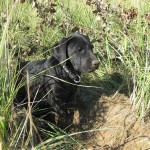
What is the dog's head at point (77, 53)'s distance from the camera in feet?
10.8

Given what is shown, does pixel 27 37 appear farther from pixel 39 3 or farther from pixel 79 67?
pixel 79 67

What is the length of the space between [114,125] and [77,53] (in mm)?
820

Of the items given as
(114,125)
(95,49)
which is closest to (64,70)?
(114,125)

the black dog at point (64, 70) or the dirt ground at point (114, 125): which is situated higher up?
the black dog at point (64, 70)

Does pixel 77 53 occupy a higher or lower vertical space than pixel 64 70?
higher

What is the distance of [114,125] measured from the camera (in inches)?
129

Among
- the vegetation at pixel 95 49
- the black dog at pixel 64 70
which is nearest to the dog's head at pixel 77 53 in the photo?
the black dog at pixel 64 70

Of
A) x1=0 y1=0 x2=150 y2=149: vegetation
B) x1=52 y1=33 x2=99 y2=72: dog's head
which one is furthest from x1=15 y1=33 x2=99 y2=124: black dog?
x1=0 y1=0 x2=150 y2=149: vegetation

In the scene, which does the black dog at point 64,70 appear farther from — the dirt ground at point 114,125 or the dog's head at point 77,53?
the dirt ground at point 114,125

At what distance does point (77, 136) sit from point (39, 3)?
1.97 meters

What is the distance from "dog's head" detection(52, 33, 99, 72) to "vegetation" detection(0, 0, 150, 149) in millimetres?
268

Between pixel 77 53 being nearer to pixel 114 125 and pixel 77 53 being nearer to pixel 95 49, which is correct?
pixel 114 125

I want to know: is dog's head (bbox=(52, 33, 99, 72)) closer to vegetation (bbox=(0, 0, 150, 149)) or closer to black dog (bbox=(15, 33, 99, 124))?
black dog (bbox=(15, 33, 99, 124))

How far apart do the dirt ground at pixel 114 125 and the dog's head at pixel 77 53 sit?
58cm
